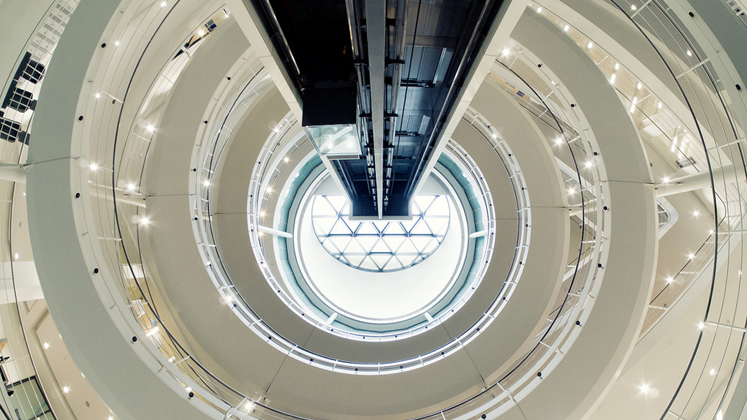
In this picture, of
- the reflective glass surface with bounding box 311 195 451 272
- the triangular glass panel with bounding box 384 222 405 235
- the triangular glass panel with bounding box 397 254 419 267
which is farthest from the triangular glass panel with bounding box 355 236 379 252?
the triangular glass panel with bounding box 397 254 419 267

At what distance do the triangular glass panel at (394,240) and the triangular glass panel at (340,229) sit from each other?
8.94 feet

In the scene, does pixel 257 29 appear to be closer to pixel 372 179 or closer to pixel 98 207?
pixel 98 207

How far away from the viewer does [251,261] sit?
9633mm

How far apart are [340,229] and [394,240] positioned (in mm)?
4108

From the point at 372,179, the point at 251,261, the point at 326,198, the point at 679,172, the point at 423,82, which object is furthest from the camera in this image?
the point at 326,198

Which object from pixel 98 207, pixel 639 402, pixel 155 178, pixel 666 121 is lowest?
pixel 639 402

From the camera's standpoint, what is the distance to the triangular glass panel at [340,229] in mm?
21609

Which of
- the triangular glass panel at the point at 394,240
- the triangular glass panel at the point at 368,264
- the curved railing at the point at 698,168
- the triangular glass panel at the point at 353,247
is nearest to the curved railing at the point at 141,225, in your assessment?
the curved railing at the point at 698,168

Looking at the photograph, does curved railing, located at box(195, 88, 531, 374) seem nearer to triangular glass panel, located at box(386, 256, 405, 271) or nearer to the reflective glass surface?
the reflective glass surface

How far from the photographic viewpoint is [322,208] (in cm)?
2138

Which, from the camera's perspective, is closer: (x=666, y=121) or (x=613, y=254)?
(x=613, y=254)

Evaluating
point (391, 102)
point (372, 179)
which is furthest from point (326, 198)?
point (391, 102)

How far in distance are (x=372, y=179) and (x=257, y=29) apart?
7.34 metres

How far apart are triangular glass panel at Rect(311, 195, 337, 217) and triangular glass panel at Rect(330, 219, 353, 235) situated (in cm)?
86
